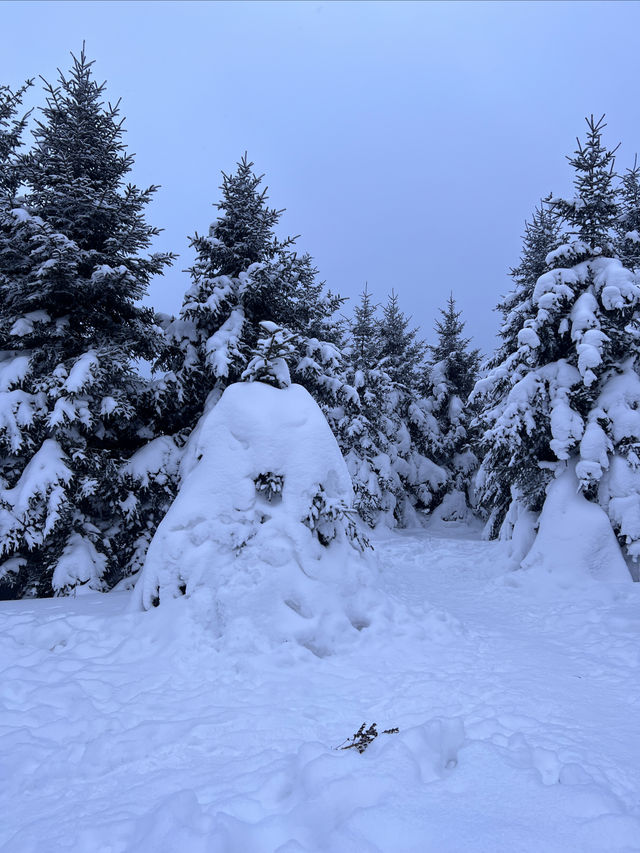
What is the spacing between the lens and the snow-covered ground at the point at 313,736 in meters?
2.46

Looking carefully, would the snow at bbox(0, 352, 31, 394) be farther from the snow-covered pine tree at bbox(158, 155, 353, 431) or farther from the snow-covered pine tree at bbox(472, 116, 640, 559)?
the snow-covered pine tree at bbox(472, 116, 640, 559)

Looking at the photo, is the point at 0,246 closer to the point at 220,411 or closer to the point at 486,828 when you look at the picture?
the point at 220,411

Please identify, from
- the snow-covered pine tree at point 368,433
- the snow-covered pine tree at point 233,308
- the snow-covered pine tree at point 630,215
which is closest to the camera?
the snow-covered pine tree at point 233,308

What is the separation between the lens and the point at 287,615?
17.9ft

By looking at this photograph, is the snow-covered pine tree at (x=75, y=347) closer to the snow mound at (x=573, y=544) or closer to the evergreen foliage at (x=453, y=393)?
the snow mound at (x=573, y=544)

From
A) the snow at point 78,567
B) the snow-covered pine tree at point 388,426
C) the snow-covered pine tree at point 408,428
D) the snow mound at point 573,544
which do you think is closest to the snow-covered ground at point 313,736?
the snow at point 78,567

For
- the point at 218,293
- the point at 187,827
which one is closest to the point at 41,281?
the point at 218,293

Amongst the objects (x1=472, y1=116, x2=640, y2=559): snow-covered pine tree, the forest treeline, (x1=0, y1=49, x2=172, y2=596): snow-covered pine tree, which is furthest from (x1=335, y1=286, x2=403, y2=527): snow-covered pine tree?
(x1=0, y1=49, x2=172, y2=596): snow-covered pine tree

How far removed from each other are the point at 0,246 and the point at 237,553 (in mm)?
7659

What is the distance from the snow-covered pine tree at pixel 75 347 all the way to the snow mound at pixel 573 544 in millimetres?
8077

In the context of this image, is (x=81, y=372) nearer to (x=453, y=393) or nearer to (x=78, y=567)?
(x=78, y=567)

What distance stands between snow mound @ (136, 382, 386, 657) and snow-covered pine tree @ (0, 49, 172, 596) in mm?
2543

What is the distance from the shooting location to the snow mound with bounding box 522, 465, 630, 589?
8484 mm

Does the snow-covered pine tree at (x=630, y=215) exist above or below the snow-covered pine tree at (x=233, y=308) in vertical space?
above
